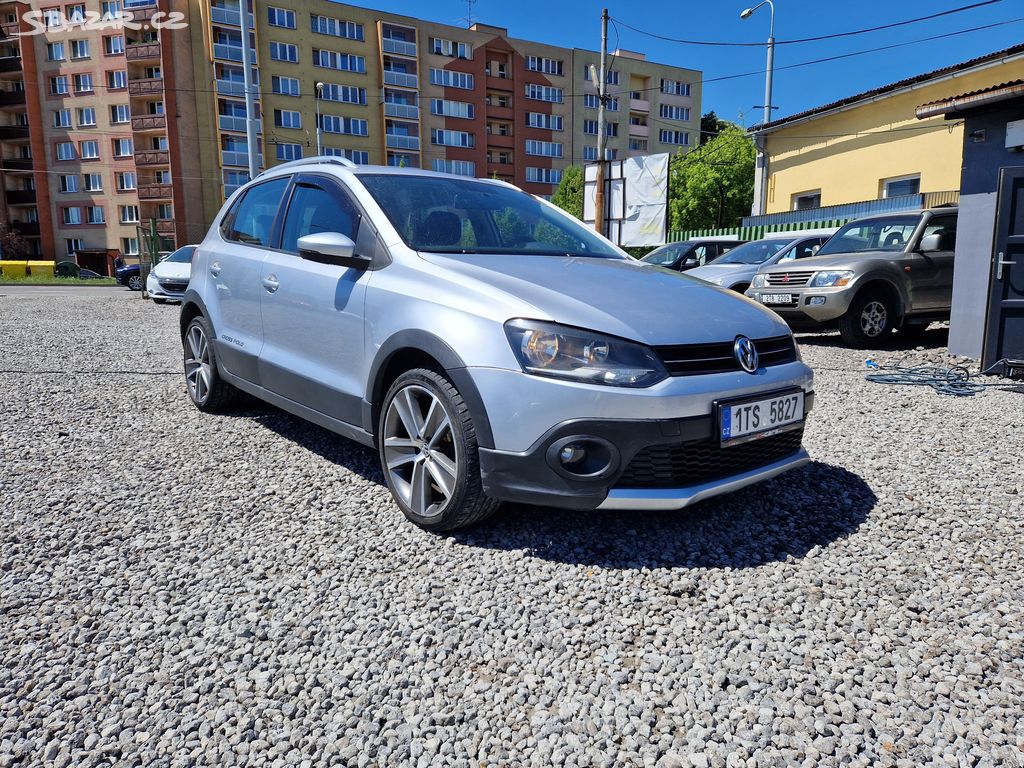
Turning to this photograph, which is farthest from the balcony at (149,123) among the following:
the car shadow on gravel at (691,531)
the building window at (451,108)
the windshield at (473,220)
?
the car shadow on gravel at (691,531)

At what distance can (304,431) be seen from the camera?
4863mm

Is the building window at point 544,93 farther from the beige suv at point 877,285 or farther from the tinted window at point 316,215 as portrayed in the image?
the tinted window at point 316,215

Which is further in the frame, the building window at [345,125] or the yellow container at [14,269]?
the building window at [345,125]

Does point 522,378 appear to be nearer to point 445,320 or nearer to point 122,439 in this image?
point 445,320

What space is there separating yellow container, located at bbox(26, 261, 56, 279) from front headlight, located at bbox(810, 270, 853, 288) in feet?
129

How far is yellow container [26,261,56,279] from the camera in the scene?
3697 cm

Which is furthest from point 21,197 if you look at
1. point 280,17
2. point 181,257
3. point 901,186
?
point 901,186

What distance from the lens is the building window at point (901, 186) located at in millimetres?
17000

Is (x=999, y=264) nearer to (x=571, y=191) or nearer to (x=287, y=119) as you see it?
(x=571, y=191)

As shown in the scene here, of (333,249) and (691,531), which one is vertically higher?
(333,249)

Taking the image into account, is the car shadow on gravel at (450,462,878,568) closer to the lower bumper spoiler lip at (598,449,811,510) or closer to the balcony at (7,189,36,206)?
the lower bumper spoiler lip at (598,449,811,510)

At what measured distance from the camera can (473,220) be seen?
3.80 metres

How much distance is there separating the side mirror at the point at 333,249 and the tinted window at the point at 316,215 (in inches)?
6.4

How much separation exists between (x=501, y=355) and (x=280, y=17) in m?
54.0
